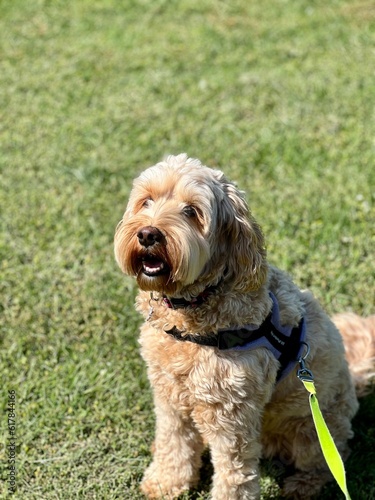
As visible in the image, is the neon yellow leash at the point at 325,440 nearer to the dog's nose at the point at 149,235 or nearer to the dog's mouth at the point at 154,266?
the dog's mouth at the point at 154,266

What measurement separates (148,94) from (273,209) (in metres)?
2.62

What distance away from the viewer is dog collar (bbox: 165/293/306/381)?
3729mm

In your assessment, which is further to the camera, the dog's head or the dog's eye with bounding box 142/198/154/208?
the dog's eye with bounding box 142/198/154/208

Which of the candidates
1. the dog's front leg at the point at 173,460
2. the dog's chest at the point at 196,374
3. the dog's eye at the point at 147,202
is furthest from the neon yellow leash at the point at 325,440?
the dog's eye at the point at 147,202

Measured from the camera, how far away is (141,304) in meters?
4.00

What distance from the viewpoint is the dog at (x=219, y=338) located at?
3.51 metres

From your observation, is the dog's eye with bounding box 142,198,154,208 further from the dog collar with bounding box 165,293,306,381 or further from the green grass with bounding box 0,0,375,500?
the green grass with bounding box 0,0,375,500

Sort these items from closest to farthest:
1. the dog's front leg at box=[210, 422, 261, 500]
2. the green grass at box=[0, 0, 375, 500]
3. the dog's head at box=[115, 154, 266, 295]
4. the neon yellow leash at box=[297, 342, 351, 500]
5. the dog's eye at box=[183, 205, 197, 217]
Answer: the neon yellow leash at box=[297, 342, 351, 500], the dog's head at box=[115, 154, 266, 295], the dog's eye at box=[183, 205, 197, 217], the dog's front leg at box=[210, 422, 261, 500], the green grass at box=[0, 0, 375, 500]

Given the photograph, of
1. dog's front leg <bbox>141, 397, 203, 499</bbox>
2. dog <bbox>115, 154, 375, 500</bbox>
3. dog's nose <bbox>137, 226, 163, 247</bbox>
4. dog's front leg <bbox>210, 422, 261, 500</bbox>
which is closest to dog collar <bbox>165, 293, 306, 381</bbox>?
dog <bbox>115, 154, 375, 500</bbox>

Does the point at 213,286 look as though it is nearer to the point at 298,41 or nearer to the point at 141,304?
the point at 141,304

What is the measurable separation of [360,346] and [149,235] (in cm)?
225

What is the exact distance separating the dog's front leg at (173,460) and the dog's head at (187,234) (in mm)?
1116

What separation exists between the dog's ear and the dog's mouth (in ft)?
1.26

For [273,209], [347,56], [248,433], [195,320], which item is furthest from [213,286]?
[347,56]
